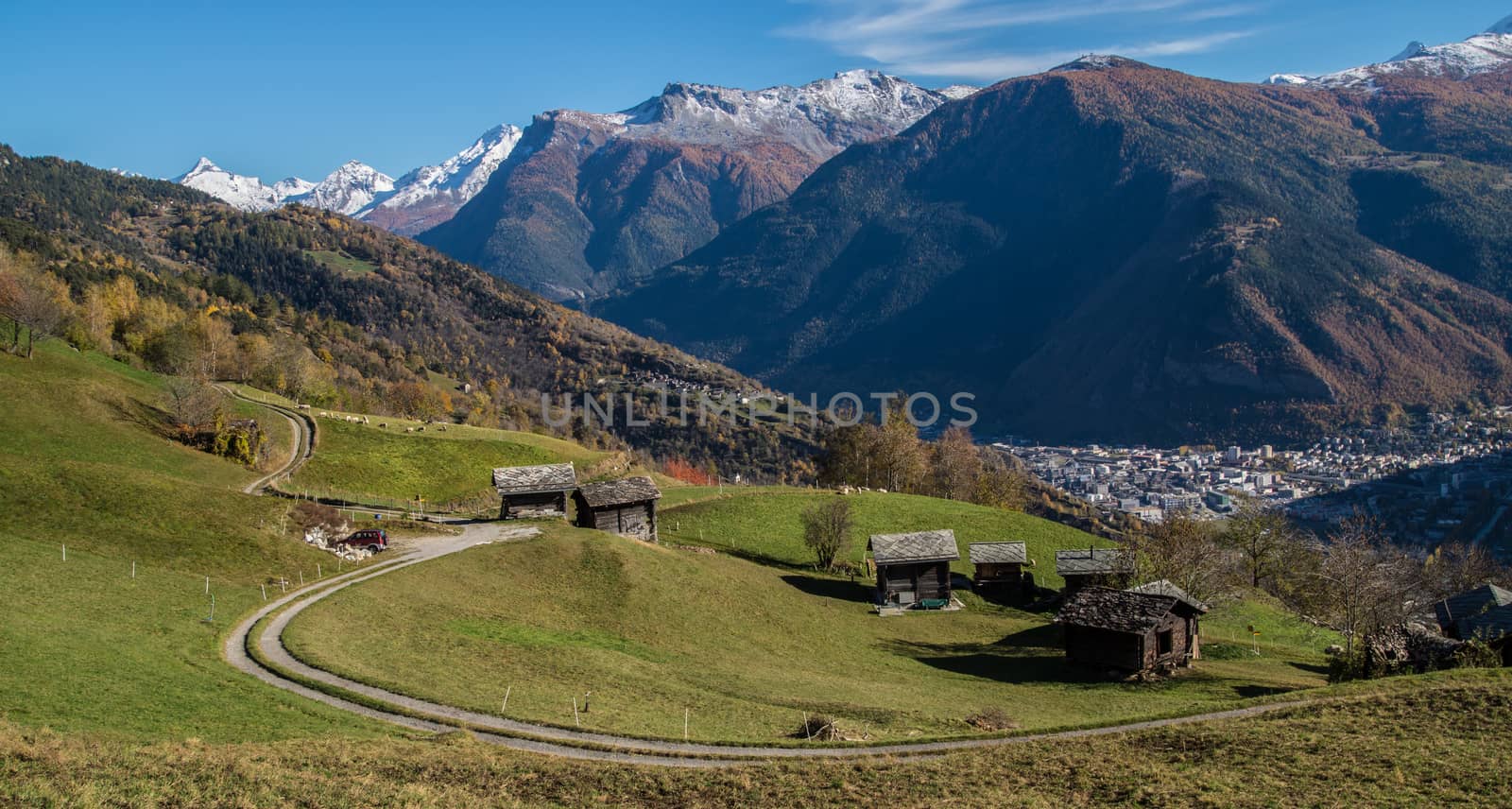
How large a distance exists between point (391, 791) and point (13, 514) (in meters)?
38.7

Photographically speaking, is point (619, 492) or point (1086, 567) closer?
point (1086, 567)

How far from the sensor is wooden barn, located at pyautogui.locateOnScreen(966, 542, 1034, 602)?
250ft

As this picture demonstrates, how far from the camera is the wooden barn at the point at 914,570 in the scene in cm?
7044

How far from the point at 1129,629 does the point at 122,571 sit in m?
50.7

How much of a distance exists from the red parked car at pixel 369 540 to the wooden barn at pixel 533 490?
1715 cm

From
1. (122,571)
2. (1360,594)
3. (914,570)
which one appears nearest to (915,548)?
(914,570)

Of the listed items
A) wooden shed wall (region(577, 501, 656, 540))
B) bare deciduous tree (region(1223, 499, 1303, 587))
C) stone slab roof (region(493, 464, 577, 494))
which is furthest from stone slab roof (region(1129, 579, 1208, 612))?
stone slab roof (region(493, 464, 577, 494))

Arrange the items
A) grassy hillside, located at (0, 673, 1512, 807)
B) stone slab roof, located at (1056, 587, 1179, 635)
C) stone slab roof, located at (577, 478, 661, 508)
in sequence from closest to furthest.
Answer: grassy hillside, located at (0, 673, 1512, 807) → stone slab roof, located at (1056, 587, 1179, 635) → stone slab roof, located at (577, 478, 661, 508)

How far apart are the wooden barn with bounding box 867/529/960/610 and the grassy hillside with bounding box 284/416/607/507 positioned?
3883 cm

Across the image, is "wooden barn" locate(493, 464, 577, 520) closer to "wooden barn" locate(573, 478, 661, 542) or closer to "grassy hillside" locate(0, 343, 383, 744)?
"wooden barn" locate(573, 478, 661, 542)

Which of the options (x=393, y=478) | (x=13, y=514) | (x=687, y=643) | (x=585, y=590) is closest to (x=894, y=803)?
(x=687, y=643)

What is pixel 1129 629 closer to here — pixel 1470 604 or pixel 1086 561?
pixel 1086 561

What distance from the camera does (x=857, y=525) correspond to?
89.7 m

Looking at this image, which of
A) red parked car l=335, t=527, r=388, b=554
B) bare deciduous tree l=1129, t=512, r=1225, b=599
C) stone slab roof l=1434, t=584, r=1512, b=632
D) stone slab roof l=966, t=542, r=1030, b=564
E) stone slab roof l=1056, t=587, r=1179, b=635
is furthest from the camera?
stone slab roof l=966, t=542, r=1030, b=564
